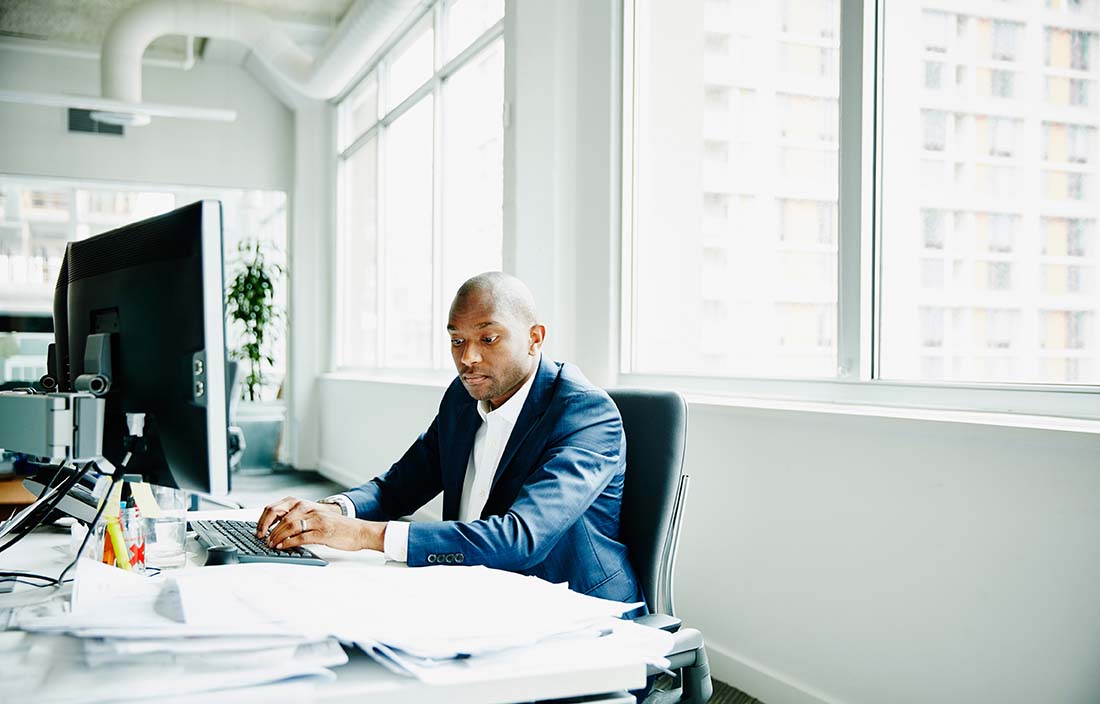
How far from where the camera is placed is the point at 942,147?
2342 millimetres

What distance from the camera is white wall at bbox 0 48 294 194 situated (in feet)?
23.9

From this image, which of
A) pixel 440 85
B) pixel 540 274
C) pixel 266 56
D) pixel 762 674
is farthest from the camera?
pixel 266 56

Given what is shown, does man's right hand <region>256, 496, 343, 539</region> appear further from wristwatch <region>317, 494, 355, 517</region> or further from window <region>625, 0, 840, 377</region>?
window <region>625, 0, 840, 377</region>

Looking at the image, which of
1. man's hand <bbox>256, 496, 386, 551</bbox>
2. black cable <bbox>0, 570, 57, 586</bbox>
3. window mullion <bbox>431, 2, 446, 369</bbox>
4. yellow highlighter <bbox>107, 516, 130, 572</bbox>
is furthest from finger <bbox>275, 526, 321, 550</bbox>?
window mullion <bbox>431, 2, 446, 369</bbox>

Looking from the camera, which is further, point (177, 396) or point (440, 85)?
point (440, 85)

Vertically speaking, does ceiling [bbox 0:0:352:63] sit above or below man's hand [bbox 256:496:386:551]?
above

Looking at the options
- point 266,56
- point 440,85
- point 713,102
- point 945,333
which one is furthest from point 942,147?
point 266,56

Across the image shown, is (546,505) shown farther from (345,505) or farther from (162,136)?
(162,136)

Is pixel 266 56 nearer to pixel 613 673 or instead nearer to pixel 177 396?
pixel 177 396

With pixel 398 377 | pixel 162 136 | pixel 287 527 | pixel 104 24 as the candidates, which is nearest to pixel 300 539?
pixel 287 527

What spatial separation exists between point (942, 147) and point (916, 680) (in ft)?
4.20

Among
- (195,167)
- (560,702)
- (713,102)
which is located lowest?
(560,702)

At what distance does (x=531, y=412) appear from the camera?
1799 millimetres

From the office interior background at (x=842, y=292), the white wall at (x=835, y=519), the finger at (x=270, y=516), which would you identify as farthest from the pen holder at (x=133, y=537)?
the white wall at (x=835, y=519)
